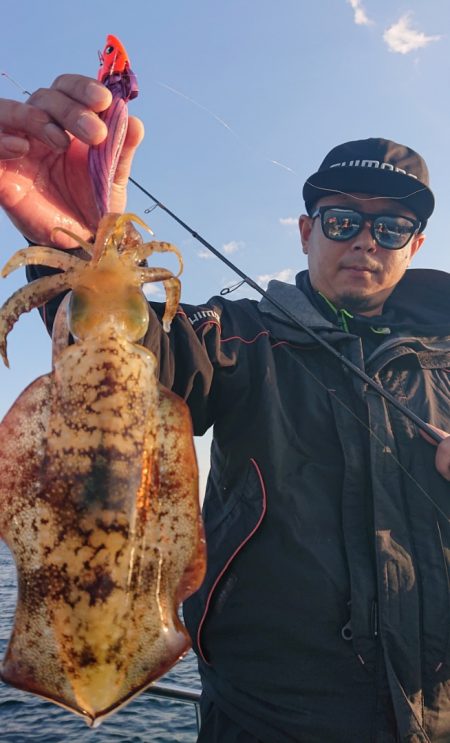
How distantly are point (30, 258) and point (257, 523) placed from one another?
78.0 inches

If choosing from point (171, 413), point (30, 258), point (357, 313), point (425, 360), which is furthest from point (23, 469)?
point (357, 313)

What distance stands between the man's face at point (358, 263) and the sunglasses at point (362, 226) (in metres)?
0.04

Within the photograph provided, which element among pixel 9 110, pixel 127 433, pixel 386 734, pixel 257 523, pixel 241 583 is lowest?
pixel 386 734

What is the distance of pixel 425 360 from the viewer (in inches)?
163

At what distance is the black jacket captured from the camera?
118 inches

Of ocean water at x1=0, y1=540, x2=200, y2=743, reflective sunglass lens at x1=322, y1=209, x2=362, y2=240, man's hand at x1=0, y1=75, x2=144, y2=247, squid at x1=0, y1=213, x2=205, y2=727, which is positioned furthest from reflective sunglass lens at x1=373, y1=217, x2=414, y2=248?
ocean water at x1=0, y1=540, x2=200, y2=743

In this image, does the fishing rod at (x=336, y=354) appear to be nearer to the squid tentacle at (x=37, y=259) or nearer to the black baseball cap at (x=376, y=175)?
the black baseball cap at (x=376, y=175)

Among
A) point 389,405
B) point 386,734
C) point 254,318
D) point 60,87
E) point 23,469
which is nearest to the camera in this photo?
point 23,469

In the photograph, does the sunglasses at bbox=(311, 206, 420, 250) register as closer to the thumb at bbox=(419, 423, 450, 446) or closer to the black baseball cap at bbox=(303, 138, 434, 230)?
the black baseball cap at bbox=(303, 138, 434, 230)

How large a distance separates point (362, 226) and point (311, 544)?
256cm

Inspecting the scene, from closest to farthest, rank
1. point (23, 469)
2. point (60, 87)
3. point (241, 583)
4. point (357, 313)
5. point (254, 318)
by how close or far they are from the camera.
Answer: point (23, 469), point (60, 87), point (241, 583), point (254, 318), point (357, 313)

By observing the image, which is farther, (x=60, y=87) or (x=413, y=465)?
(x=413, y=465)

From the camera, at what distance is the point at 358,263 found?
452 cm

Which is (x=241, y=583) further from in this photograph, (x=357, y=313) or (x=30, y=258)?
(x=357, y=313)
